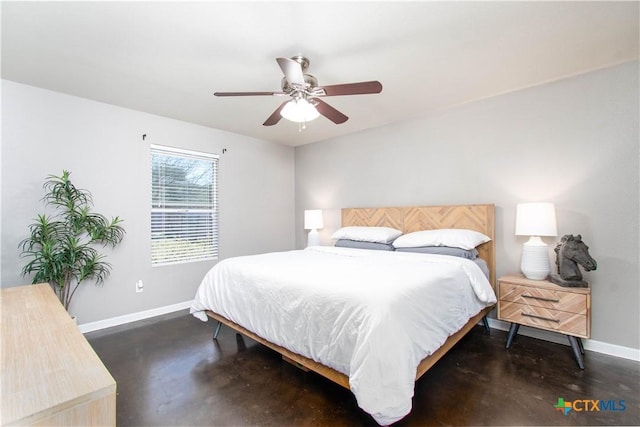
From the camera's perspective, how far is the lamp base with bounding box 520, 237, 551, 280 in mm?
2523

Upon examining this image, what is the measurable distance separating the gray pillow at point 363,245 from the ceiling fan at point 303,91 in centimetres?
161

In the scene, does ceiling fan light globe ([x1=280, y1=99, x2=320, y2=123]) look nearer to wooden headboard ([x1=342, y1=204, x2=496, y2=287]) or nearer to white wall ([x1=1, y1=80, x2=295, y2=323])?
wooden headboard ([x1=342, y1=204, x2=496, y2=287])

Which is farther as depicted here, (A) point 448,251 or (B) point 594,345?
(A) point 448,251

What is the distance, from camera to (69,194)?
2.85m

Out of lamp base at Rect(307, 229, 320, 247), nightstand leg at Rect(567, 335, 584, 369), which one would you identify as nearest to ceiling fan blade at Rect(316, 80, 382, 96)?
nightstand leg at Rect(567, 335, 584, 369)

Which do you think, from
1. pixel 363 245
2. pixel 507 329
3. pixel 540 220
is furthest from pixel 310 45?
pixel 507 329

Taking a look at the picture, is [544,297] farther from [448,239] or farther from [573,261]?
[448,239]

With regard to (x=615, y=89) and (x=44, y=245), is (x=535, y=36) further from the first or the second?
(x=44, y=245)

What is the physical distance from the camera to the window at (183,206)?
143 inches

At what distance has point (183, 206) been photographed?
386 cm

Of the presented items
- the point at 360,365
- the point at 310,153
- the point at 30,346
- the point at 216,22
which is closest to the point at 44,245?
the point at 30,346

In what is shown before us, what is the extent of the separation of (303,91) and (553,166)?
A: 8.17 ft

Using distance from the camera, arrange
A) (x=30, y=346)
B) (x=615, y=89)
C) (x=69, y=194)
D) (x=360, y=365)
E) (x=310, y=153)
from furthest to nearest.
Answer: (x=310, y=153) < (x=69, y=194) < (x=615, y=89) < (x=360, y=365) < (x=30, y=346)

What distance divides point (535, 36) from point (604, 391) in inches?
99.1
